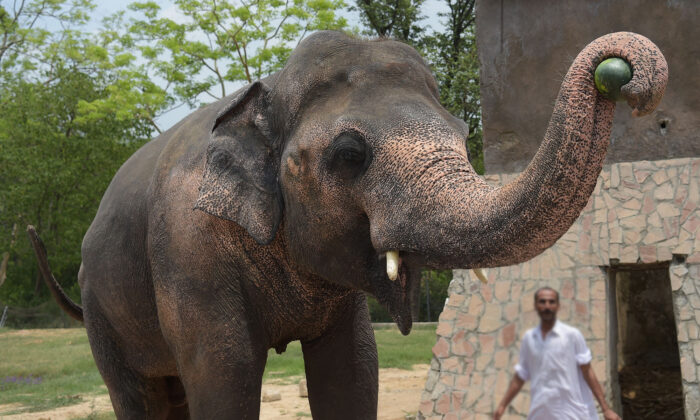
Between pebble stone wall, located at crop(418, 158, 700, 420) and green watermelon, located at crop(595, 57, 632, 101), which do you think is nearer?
green watermelon, located at crop(595, 57, 632, 101)

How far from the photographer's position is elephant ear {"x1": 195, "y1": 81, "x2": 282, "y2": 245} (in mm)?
2955

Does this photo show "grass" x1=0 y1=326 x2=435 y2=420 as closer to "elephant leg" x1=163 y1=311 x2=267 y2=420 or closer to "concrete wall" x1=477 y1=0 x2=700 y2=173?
"concrete wall" x1=477 y1=0 x2=700 y2=173

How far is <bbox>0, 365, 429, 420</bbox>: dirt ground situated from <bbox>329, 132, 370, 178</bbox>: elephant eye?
717cm

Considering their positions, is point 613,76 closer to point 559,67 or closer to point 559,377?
point 559,377

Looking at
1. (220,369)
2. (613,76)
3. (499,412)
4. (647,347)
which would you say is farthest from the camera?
(647,347)

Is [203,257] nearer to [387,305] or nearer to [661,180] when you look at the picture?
[387,305]

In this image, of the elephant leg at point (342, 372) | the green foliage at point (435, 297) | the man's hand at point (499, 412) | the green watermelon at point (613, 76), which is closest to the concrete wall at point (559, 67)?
the man's hand at point (499, 412)

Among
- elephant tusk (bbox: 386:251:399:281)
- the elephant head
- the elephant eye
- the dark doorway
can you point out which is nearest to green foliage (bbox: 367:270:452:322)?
the dark doorway

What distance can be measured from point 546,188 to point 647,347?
9.24 m

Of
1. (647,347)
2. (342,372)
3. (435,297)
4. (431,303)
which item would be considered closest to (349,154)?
(342,372)

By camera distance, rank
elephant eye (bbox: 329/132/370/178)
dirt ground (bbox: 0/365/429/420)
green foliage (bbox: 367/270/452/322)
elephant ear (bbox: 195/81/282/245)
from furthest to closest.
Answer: green foliage (bbox: 367/270/452/322)
dirt ground (bbox: 0/365/429/420)
elephant ear (bbox: 195/81/282/245)
elephant eye (bbox: 329/132/370/178)

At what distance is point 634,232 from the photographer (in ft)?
27.6

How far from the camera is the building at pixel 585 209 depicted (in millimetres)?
8141

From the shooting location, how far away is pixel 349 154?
8.87 feet
